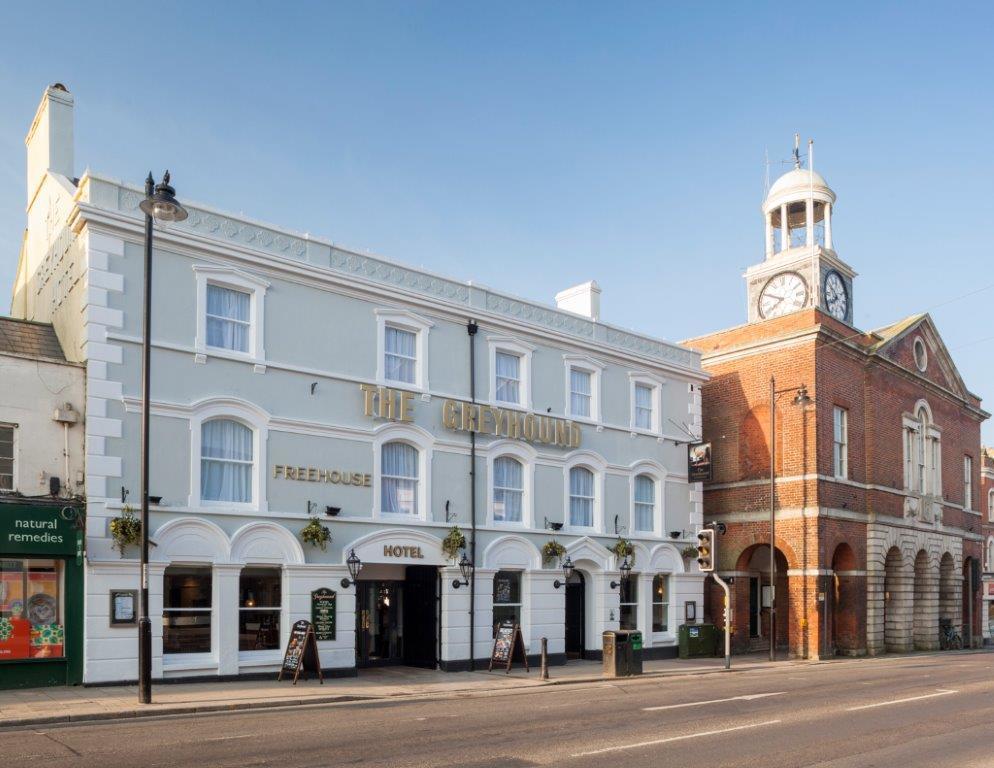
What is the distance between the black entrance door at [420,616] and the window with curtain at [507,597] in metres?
1.87

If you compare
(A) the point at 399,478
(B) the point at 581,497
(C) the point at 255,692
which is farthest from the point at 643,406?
(C) the point at 255,692

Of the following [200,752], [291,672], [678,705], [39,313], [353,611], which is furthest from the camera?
[39,313]

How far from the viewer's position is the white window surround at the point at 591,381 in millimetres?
27141

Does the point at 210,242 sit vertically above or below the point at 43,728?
above

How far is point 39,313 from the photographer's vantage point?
22.9m

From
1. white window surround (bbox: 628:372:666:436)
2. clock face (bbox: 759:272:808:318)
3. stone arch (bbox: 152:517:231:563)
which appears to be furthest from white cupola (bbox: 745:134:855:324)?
stone arch (bbox: 152:517:231:563)

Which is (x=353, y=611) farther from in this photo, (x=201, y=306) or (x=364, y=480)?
(x=201, y=306)

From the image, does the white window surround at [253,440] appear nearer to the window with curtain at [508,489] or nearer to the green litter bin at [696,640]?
the window with curtain at [508,489]

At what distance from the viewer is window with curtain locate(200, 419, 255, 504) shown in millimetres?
19719

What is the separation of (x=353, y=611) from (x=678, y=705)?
7.90 metres

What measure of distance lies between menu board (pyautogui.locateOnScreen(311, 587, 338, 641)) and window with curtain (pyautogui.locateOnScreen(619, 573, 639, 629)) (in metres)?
9.98

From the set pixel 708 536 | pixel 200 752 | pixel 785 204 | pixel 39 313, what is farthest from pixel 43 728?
pixel 785 204

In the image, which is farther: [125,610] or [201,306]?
[201,306]

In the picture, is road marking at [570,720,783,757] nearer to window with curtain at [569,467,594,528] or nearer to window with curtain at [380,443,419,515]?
window with curtain at [380,443,419,515]
